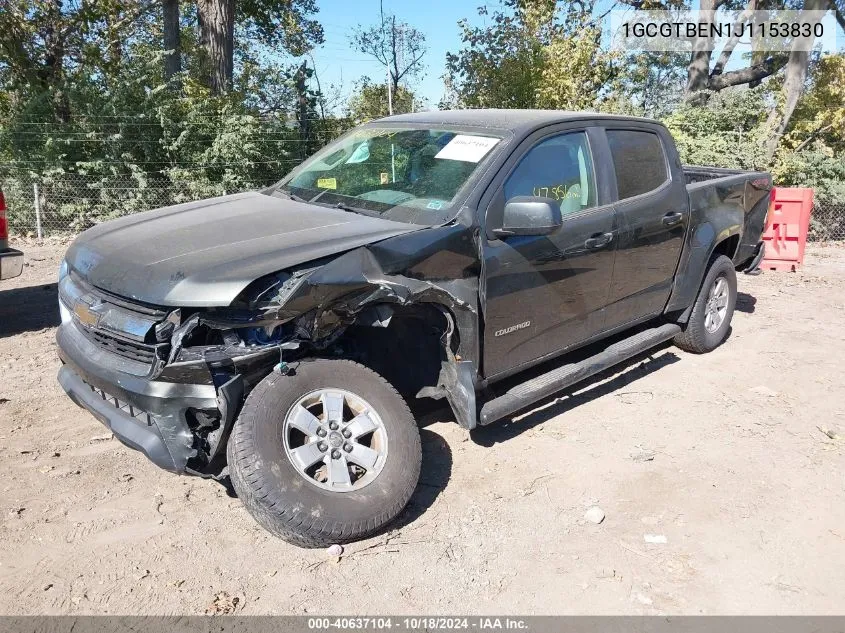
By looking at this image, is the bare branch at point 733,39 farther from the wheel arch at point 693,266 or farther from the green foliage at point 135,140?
the wheel arch at point 693,266

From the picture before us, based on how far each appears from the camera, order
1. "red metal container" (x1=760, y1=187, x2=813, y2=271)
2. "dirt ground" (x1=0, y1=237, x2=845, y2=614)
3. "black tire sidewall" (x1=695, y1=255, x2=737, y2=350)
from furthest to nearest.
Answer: "red metal container" (x1=760, y1=187, x2=813, y2=271), "black tire sidewall" (x1=695, y1=255, x2=737, y2=350), "dirt ground" (x1=0, y1=237, x2=845, y2=614)

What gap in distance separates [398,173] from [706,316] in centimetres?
319

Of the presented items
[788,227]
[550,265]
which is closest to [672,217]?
[550,265]

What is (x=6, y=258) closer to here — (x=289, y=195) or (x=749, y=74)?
(x=289, y=195)

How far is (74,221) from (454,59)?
383 inches

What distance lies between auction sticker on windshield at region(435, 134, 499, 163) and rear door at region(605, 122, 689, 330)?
109 cm

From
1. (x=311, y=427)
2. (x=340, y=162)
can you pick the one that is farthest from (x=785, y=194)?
(x=311, y=427)

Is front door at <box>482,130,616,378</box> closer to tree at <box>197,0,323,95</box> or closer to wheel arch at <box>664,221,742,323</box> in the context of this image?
wheel arch at <box>664,221,742,323</box>

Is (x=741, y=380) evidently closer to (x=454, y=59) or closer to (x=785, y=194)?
(x=785, y=194)

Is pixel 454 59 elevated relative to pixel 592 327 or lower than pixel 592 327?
elevated

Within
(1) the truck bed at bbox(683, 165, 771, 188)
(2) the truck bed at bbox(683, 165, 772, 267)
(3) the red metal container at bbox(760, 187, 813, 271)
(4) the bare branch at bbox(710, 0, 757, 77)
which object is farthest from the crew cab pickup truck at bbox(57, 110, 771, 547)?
(4) the bare branch at bbox(710, 0, 757, 77)

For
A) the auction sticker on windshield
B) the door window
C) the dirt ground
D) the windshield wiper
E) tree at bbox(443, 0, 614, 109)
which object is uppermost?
tree at bbox(443, 0, 614, 109)

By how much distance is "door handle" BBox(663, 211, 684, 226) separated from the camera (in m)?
5.08

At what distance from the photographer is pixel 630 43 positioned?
1669cm
